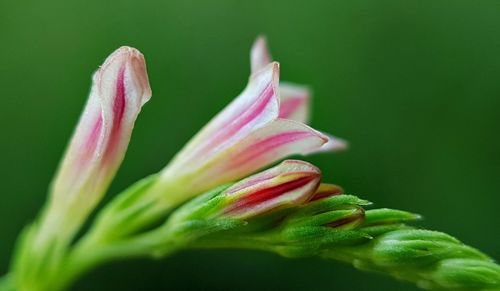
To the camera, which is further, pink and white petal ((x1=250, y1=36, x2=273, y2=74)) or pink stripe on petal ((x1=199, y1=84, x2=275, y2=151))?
pink and white petal ((x1=250, y1=36, x2=273, y2=74))

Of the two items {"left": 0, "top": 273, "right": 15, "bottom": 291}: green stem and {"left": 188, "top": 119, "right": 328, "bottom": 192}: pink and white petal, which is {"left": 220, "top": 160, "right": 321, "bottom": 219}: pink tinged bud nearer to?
{"left": 188, "top": 119, "right": 328, "bottom": 192}: pink and white petal

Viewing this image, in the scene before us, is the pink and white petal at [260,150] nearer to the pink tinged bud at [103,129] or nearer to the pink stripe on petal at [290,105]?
the pink tinged bud at [103,129]

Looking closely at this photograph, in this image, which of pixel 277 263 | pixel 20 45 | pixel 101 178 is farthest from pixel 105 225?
pixel 20 45

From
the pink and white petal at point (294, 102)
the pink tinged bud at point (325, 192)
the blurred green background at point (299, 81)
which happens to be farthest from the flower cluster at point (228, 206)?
the blurred green background at point (299, 81)

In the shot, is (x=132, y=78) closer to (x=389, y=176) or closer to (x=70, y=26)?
(x=389, y=176)

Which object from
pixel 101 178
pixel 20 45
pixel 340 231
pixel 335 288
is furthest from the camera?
pixel 20 45

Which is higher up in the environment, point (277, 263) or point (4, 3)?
point (4, 3)

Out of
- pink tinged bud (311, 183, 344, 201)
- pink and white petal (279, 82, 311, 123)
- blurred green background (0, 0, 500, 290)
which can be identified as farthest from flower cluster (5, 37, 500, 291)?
blurred green background (0, 0, 500, 290)
